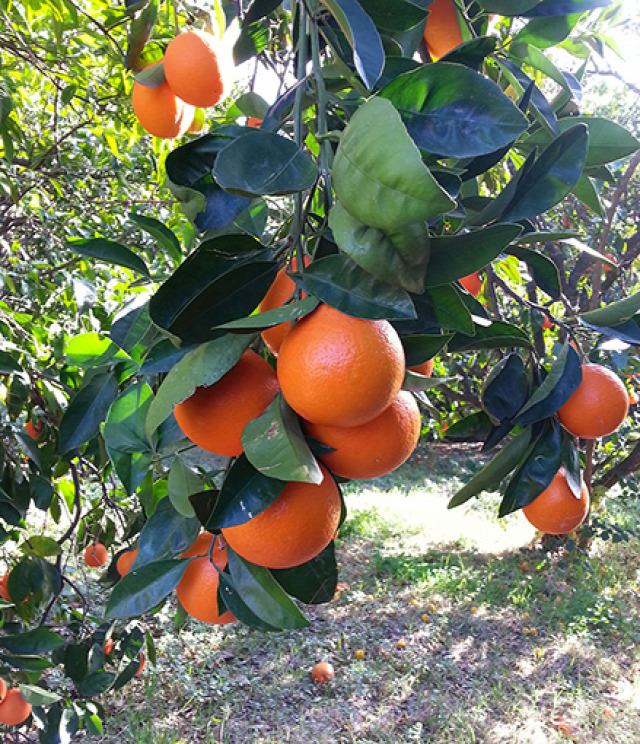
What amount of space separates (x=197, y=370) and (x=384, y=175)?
0.66 ft

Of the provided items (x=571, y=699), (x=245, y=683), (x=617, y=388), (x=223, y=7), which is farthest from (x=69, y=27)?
(x=571, y=699)

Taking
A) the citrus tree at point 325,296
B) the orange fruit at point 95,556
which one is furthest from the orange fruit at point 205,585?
the orange fruit at point 95,556

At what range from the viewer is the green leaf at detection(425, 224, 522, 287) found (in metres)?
0.42

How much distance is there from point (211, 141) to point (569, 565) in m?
4.31

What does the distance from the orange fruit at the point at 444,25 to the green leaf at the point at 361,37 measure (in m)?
0.27

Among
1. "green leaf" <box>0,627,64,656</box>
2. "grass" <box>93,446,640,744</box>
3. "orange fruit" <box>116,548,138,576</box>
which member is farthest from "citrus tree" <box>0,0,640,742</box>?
"grass" <box>93,446,640,744</box>

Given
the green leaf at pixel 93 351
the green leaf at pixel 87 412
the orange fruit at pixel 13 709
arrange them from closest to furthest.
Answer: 1. the green leaf at pixel 93 351
2. the green leaf at pixel 87 412
3. the orange fruit at pixel 13 709

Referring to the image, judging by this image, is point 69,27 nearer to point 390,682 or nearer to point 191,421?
point 191,421

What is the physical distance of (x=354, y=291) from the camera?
0.39 m

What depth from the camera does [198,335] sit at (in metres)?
0.45

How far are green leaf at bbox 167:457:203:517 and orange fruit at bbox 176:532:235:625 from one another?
7 centimetres

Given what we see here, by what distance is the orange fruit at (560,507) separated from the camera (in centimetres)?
83

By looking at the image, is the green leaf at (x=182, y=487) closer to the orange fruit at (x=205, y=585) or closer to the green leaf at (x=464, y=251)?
the orange fruit at (x=205, y=585)

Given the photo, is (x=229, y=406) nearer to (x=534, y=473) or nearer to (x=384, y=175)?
(x=384, y=175)
